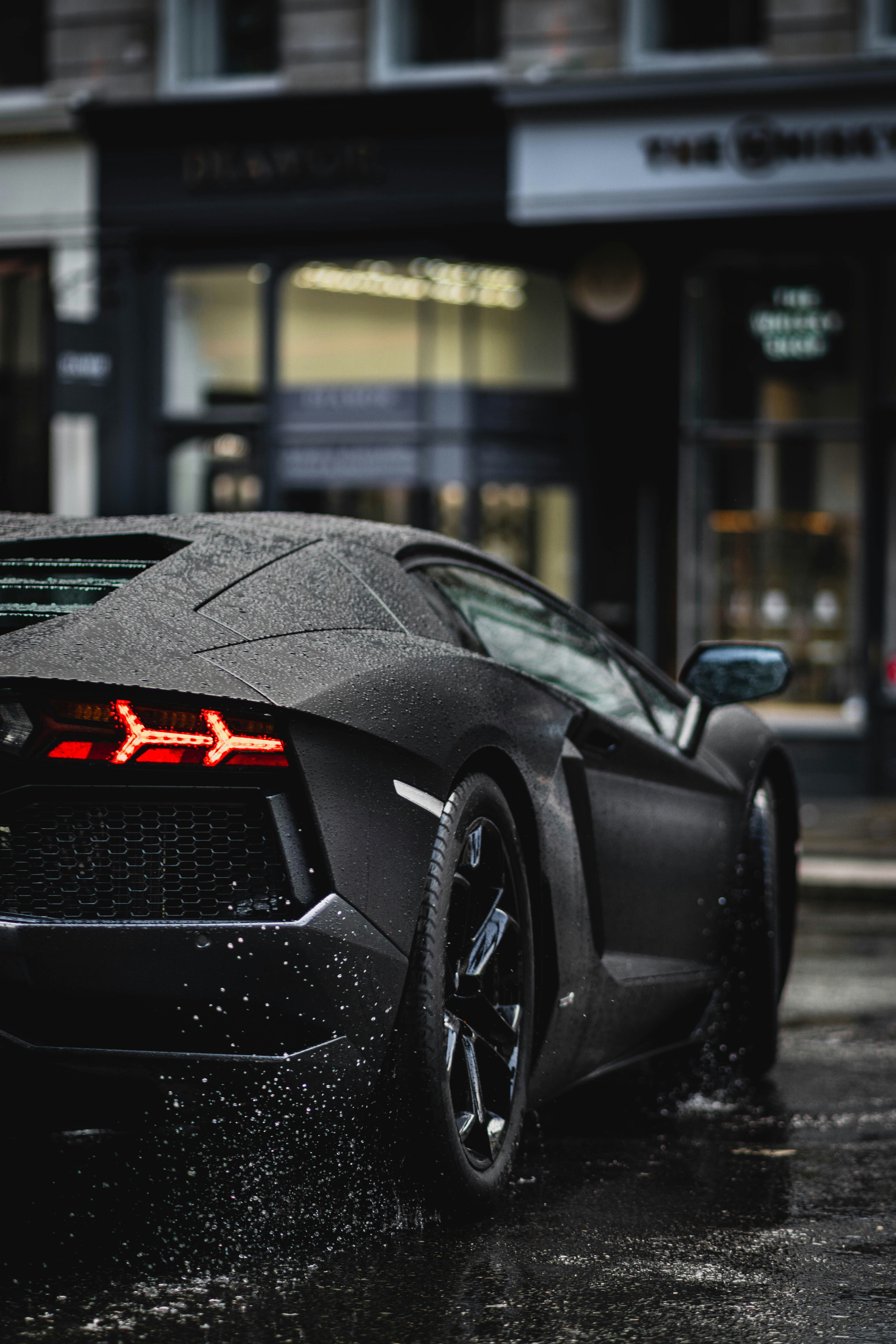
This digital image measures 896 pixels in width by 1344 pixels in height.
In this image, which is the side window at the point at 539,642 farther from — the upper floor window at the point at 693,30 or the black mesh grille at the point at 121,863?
the upper floor window at the point at 693,30

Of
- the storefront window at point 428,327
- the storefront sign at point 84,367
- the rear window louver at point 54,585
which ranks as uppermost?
the storefront window at point 428,327

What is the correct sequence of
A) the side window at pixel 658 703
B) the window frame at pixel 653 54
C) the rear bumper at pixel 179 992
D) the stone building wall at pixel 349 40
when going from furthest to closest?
the window frame at pixel 653 54 < the stone building wall at pixel 349 40 < the side window at pixel 658 703 < the rear bumper at pixel 179 992

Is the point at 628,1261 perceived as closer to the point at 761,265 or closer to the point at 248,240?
the point at 761,265

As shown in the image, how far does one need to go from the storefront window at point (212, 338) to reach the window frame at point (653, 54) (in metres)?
3.46

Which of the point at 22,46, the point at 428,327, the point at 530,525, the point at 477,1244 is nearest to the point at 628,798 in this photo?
the point at 477,1244

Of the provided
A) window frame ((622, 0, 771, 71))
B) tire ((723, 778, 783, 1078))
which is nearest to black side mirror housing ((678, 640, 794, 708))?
tire ((723, 778, 783, 1078))

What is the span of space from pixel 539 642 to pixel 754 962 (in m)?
1.19

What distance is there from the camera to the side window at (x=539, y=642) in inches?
179

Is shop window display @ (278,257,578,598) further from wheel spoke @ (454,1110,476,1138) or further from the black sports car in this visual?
wheel spoke @ (454,1110,476,1138)

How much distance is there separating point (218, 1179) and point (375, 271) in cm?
1315

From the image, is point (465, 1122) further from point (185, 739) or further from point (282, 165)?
point (282, 165)

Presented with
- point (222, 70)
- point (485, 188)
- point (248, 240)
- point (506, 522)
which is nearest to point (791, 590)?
point (506, 522)

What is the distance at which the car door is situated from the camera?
4.48 m

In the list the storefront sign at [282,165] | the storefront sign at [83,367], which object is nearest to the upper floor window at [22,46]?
the storefront sign at [282,165]
